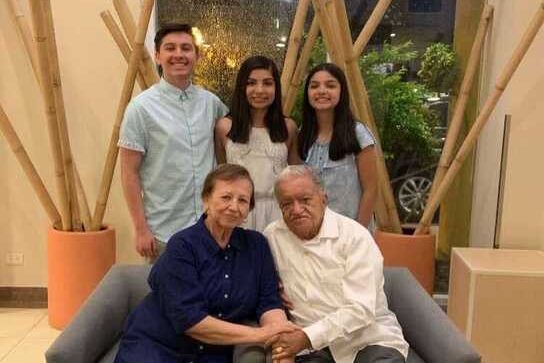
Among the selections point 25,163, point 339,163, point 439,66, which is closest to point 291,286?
point 339,163

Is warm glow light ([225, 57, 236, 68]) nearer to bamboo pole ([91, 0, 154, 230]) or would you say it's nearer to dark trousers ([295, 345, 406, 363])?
bamboo pole ([91, 0, 154, 230])

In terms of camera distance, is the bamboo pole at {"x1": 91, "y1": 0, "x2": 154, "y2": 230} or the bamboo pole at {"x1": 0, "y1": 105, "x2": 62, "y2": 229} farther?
the bamboo pole at {"x1": 0, "y1": 105, "x2": 62, "y2": 229}

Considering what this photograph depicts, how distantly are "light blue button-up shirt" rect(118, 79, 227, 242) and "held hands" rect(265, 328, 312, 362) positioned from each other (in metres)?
0.69

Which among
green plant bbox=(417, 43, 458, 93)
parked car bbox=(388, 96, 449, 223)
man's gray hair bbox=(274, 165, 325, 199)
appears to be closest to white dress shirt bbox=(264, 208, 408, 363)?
man's gray hair bbox=(274, 165, 325, 199)

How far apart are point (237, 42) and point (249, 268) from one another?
1.91 metres

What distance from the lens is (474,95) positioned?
3398 millimetres

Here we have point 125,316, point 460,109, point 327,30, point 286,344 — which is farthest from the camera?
point 460,109

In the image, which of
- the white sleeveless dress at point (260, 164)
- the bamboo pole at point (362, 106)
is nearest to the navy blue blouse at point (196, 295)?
the white sleeveless dress at point (260, 164)

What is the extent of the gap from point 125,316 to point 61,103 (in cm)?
125

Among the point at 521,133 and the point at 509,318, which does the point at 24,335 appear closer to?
the point at 509,318

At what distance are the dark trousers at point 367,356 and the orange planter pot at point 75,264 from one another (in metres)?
1.46

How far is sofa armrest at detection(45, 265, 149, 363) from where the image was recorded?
5.49 ft

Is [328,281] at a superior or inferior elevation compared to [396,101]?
inferior

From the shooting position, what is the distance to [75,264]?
2926 millimetres
